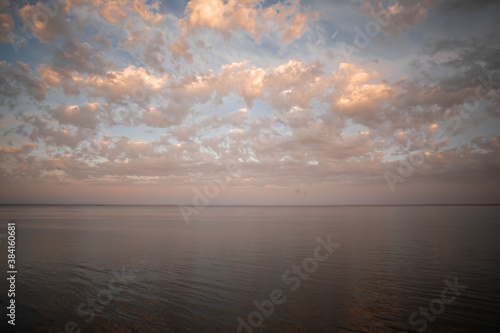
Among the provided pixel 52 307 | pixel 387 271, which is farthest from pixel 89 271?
pixel 387 271

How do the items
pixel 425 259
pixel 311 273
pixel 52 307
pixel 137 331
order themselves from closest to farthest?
pixel 137 331 → pixel 52 307 → pixel 311 273 → pixel 425 259

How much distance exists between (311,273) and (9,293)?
21174mm

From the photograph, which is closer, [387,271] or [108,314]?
[108,314]

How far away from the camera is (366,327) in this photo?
1193 centimetres

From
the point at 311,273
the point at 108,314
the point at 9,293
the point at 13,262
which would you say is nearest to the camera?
the point at 108,314

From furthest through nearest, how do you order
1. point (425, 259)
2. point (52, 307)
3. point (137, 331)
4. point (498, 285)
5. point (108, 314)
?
point (425, 259)
point (498, 285)
point (52, 307)
point (108, 314)
point (137, 331)

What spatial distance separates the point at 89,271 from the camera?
21.6m

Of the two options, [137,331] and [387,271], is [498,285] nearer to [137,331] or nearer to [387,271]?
[387,271]

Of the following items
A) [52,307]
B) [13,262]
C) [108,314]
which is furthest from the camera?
[13,262]

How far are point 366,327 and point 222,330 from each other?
6763 millimetres

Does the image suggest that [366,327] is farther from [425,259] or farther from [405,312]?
[425,259]

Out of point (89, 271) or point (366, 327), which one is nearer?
point (366, 327)

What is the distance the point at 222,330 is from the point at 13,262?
24.4 meters

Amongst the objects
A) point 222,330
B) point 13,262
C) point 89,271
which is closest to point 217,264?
point 89,271
